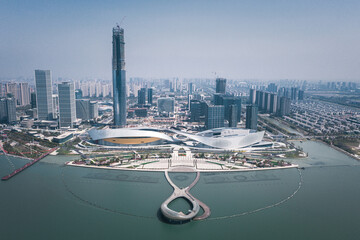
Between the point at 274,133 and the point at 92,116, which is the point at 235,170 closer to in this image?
the point at 274,133

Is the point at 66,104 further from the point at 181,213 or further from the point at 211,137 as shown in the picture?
the point at 181,213

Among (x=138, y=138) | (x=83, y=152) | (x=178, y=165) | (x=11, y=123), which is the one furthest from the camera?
(x=11, y=123)

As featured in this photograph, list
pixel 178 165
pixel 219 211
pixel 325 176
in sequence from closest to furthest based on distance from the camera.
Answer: pixel 219 211 → pixel 325 176 → pixel 178 165

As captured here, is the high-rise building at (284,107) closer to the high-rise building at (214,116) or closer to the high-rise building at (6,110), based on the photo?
the high-rise building at (214,116)

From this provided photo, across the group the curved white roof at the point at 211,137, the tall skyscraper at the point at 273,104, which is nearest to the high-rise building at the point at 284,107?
the tall skyscraper at the point at 273,104

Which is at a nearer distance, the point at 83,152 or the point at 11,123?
the point at 83,152

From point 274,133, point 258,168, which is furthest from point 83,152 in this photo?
point 274,133

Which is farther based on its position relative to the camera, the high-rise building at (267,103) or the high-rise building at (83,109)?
the high-rise building at (267,103)

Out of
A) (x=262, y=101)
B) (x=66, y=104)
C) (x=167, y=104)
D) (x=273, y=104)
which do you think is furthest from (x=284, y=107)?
(x=66, y=104)
